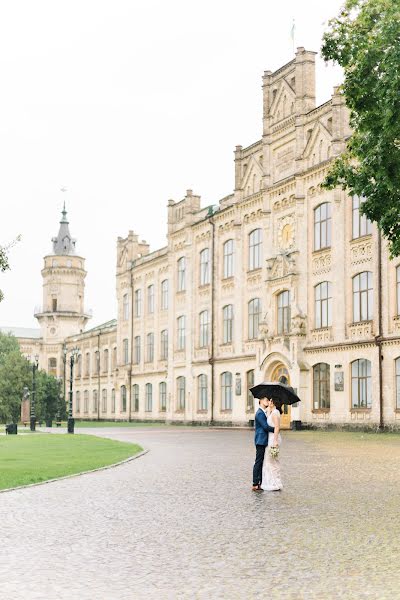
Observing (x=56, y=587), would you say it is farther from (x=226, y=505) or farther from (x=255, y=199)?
(x=255, y=199)

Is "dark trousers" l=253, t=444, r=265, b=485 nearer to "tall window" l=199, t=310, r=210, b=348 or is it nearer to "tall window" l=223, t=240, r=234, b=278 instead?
"tall window" l=223, t=240, r=234, b=278

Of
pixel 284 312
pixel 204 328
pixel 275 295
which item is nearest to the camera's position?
pixel 284 312

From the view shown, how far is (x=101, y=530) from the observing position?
34.0 ft

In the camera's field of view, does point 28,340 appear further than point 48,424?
Yes

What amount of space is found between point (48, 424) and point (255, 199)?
2354cm

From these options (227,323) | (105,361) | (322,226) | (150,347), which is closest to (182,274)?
(227,323)

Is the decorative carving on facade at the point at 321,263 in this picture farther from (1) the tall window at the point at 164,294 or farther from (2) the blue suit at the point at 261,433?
(2) the blue suit at the point at 261,433

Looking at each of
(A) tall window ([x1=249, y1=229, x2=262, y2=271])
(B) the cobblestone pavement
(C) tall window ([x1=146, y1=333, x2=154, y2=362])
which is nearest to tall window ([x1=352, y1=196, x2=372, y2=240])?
(A) tall window ([x1=249, y1=229, x2=262, y2=271])

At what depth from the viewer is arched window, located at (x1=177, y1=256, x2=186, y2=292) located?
190 feet

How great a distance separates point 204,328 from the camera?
54656 mm

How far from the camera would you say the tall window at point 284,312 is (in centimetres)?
4459

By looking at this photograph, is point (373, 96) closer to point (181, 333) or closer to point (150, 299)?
point (181, 333)

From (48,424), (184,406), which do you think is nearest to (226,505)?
(184,406)

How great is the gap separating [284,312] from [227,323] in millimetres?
7286
